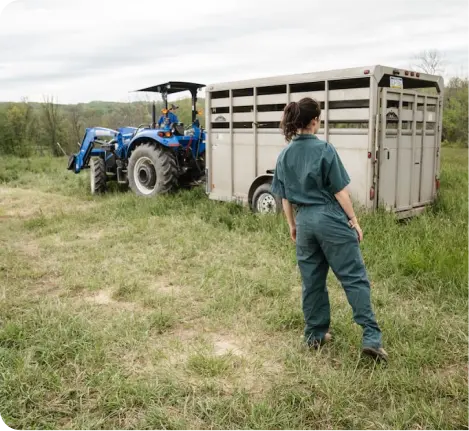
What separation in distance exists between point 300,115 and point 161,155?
246 inches

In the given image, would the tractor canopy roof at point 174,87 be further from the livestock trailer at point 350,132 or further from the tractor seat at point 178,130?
the livestock trailer at point 350,132

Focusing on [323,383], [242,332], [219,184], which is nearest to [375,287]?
[242,332]

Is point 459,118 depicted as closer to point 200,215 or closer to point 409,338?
point 200,215

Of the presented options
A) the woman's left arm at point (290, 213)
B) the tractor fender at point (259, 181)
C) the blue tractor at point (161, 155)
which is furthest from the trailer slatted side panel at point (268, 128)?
the woman's left arm at point (290, 213)

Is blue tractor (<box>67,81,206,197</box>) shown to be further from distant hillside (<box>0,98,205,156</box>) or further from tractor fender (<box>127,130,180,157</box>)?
distant hillside (<box>0,98,205,156</box>)

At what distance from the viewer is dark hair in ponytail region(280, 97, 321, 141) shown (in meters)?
3.17

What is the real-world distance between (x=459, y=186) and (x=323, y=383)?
760 cm

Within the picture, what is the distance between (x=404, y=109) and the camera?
6.66 meters

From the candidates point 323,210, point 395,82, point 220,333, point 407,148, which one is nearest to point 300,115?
point 323,210

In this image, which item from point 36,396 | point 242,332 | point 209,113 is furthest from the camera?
point 209,113

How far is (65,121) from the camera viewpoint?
2948 cm

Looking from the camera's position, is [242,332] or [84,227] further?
[84,227]

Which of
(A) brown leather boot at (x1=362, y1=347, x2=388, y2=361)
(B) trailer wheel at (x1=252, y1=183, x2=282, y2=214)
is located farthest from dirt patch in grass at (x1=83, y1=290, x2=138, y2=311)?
(B) trailer wheel at (x1=252, y1=183, x2=282, y2=214)

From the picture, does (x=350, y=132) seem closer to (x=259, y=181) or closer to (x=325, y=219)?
(x=259, y=181)
